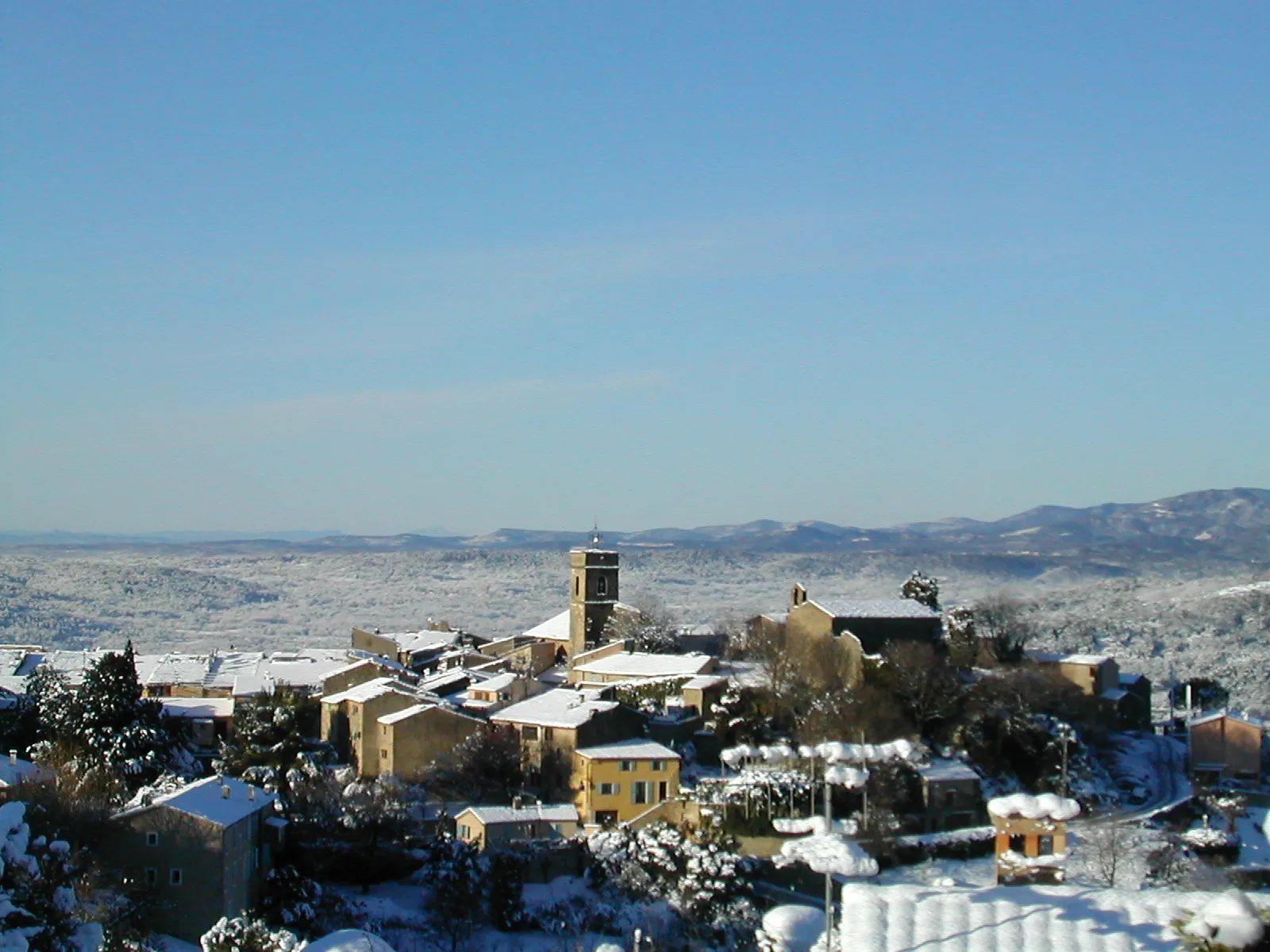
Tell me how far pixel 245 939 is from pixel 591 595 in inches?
1294

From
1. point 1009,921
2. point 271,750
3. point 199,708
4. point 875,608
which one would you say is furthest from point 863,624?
point 1009,921

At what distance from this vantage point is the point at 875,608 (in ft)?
151

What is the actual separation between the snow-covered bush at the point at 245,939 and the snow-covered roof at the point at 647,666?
64.6 feet

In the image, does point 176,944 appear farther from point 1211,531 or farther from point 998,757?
point 1211,531

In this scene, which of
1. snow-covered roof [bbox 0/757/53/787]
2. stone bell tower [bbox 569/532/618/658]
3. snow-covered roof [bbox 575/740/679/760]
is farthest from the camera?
stone bell tower [bbox 569/532/618/658]

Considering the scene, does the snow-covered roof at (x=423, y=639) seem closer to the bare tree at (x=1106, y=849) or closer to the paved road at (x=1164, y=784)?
the paved road at (x=1164, y=784)

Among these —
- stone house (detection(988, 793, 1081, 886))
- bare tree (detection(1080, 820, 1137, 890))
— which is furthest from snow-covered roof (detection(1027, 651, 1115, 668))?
stone house (detection(988, 793, 1081, 886))

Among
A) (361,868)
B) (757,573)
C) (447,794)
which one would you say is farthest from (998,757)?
(757,573)

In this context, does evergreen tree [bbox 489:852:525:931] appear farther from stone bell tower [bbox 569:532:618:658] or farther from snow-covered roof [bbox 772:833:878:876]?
stone bell tower [bbox 569:532:618:658]

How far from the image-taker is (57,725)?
121 ft

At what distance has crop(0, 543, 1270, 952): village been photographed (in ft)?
93.0

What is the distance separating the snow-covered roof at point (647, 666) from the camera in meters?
44.3

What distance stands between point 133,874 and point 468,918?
647 cm

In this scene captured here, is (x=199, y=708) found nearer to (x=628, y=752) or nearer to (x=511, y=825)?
(x=628, y=752)
